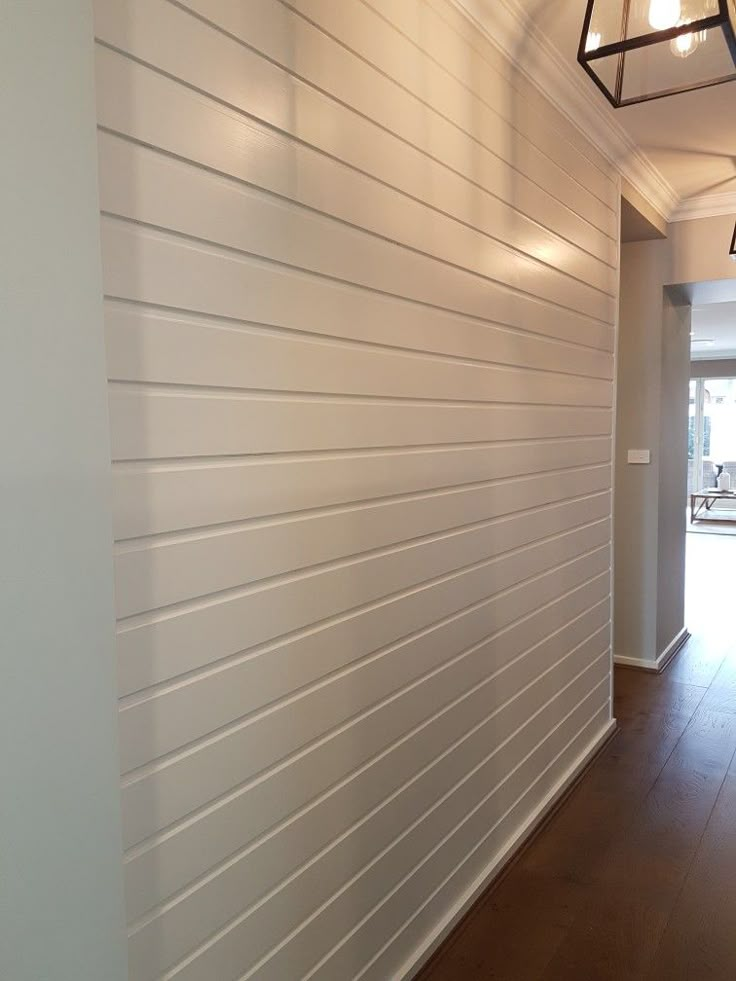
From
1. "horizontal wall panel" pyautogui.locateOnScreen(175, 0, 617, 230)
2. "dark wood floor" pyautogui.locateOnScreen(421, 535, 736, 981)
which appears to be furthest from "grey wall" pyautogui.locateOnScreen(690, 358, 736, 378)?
"horizontal wall panel" pyautogui.locateOnScreen(175, 0, 617, 230)

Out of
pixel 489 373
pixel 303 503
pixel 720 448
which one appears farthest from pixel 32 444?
pixel 720 448

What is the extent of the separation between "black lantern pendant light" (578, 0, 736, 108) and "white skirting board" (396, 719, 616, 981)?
213cm

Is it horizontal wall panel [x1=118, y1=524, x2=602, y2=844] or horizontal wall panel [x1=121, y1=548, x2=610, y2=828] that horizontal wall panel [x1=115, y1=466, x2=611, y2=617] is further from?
horizontal wall panel [x1=118, y1=524, x2=602, y2=844]

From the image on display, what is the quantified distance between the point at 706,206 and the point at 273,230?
11.9ft

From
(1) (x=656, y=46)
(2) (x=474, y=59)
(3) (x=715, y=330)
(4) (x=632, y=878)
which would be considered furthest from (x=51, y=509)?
(3) (x=715, y=330)

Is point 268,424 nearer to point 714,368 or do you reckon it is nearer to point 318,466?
point 318,466

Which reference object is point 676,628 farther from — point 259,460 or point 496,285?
point 259,460

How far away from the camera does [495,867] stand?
240 cm

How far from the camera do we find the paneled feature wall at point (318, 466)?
1.17 m

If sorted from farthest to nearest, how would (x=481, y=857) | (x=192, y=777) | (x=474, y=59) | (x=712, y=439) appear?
(x=712, y=439)
(x=481, y=857)
(x=474, y=59)
(x=192, y=777)

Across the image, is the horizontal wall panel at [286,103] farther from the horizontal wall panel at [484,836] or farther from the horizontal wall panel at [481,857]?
the horizontal wall panel at [481,857]

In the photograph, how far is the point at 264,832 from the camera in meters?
1.43

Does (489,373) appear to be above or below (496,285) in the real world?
below

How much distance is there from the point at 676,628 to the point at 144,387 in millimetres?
4495
